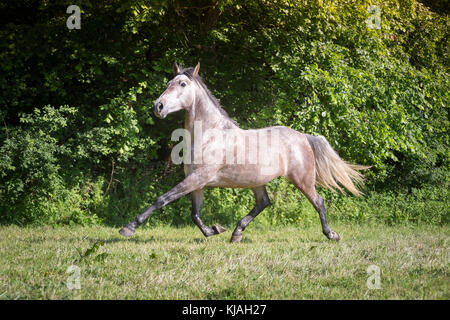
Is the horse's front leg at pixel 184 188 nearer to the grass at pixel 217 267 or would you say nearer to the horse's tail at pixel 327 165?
the grass at pixel 217 267

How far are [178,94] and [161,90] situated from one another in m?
2.74

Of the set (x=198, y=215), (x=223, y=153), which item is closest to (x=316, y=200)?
(x=223, y=153)

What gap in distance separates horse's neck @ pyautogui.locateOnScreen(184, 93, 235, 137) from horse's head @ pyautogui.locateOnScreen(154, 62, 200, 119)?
11cm

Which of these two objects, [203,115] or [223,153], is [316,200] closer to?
[223,153]

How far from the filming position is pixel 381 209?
9562 mm

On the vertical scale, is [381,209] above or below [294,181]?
below

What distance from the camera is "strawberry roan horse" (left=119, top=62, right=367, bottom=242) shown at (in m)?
5.64

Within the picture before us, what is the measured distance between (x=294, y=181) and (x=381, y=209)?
400 centimetres

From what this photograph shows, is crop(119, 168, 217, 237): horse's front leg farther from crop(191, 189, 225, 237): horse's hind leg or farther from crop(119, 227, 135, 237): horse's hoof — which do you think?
crop(191, 189, 225, 237): horse's hind leg

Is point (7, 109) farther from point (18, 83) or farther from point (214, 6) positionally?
point (214, 6)

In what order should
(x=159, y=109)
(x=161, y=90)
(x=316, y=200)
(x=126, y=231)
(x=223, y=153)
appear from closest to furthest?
(x=126, y=231), (x=159, y=109), (x=223, y=153), (x=316, y=200), (x=161, y=90)

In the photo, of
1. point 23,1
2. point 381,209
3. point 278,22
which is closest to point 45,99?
point 23,1

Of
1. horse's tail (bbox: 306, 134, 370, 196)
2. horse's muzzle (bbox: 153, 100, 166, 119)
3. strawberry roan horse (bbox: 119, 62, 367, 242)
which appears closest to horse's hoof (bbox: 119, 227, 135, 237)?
strawberry roan horse (bbox: 119, 62, 367, 242)

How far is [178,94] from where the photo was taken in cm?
562
